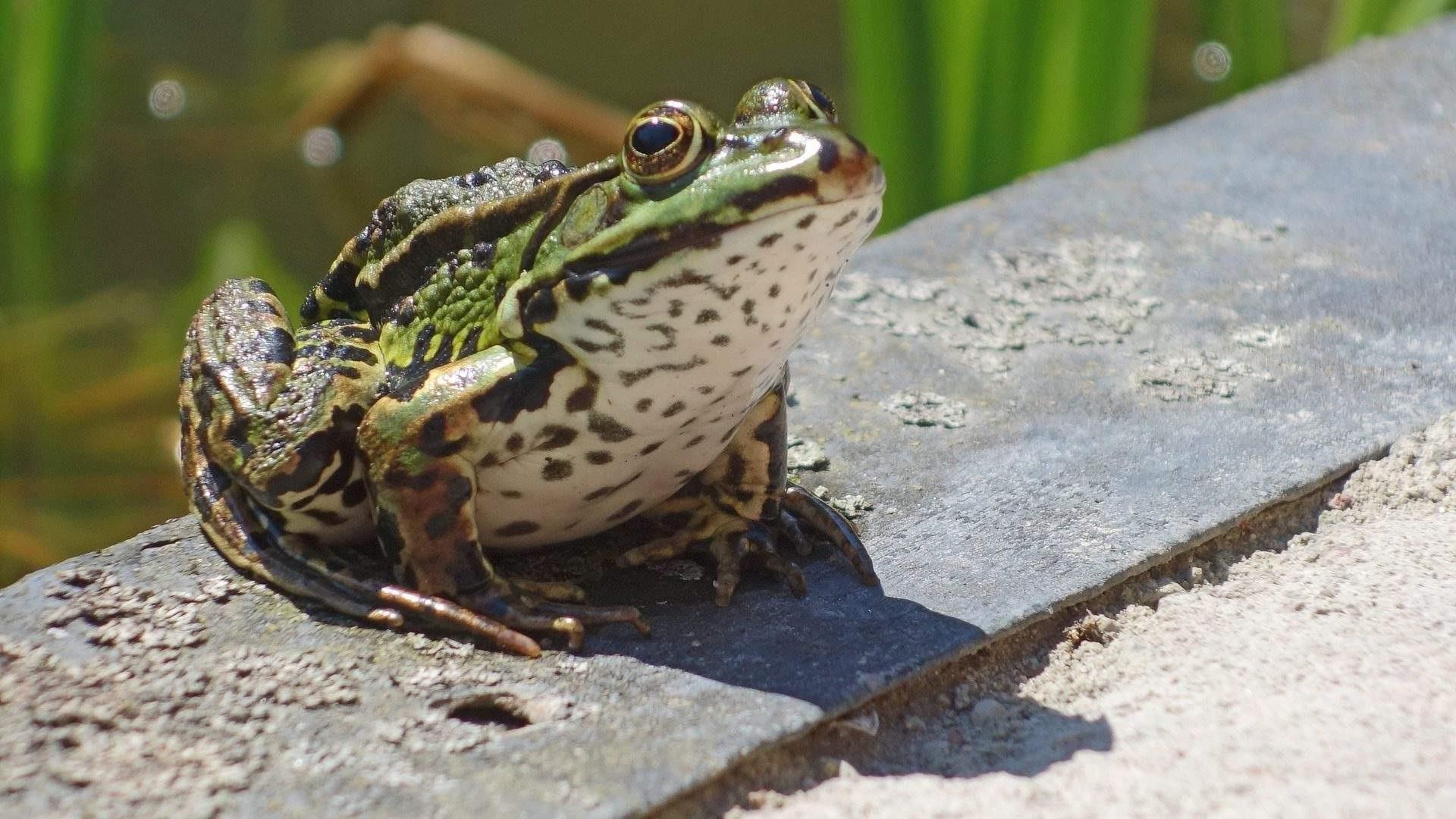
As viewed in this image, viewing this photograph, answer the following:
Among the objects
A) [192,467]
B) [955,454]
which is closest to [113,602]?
[192,467]

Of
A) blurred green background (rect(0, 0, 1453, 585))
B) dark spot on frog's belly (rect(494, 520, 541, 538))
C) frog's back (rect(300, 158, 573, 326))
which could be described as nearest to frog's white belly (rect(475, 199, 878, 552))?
dark spot on frog's belly (rect(494, 520, 541, 538))

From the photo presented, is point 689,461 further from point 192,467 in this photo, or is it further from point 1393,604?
point 1393,604

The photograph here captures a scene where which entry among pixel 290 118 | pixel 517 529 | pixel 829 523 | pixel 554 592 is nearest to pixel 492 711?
pixel 554 592

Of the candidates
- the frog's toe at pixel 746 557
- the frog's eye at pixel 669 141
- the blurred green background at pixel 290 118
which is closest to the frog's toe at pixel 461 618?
the frog's toe at pixel 746 557

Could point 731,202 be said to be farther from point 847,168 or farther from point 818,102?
point 818,102

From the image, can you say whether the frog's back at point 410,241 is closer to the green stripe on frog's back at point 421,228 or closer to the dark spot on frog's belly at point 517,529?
the green stripe on frog's back at point 421,228

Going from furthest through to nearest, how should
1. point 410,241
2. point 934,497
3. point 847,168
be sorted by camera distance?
point 934,497 → point 410,241 → point 847,168
